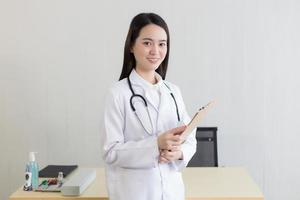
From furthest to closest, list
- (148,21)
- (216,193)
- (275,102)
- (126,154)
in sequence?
1. (275,102)
2. (216,193)
3. (148,21)
4. (126,154)

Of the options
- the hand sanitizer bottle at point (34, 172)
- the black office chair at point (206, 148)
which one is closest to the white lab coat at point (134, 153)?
the hand sanitizer bottle at point (34, 172)

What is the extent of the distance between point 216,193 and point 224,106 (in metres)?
1.46

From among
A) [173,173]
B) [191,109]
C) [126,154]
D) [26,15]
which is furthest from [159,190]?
[26,15]

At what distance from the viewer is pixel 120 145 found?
1.49m

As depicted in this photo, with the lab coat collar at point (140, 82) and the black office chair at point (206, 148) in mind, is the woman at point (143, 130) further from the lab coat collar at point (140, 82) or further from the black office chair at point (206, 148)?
the black office chair at point (206, 148)

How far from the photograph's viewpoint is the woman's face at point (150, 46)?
1.56 metres

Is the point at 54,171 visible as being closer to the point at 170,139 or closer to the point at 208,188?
the point at 208,188

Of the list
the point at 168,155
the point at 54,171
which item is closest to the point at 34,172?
the point at 54,171

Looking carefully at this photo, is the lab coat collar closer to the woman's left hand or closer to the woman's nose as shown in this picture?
the woman's nose

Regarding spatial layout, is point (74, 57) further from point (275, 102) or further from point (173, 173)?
point (173, 173)

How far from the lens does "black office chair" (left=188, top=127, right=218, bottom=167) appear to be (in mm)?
2926

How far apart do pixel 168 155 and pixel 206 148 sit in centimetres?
151

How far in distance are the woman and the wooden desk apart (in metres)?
0.50

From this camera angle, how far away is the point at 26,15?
3.43 metres
